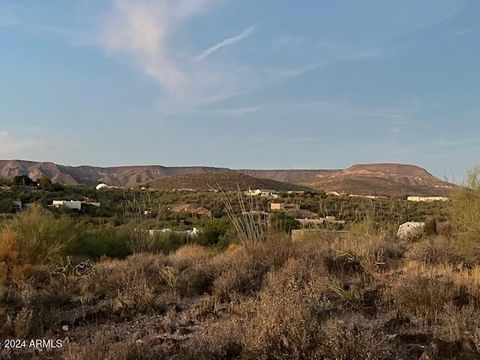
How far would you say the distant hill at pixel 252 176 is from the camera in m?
89.1

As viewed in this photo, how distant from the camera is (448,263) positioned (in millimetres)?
14898

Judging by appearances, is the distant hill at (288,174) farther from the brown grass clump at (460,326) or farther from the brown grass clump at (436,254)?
the brown grass clump at (460,326)

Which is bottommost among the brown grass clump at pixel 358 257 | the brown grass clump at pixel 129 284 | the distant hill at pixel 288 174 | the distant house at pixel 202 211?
the distant house at pixel 202 211

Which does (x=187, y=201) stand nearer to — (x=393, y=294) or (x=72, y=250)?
(x=72, y=250)

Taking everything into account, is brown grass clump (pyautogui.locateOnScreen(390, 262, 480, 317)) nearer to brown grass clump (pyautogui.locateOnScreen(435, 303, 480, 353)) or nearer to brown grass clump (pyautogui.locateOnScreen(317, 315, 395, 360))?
brown grass clump (pyautogui.locateOnScreen(435, 303, 480, 353))

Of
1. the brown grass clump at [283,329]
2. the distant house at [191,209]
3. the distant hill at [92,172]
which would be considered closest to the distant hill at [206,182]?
the distant house at [191,209]

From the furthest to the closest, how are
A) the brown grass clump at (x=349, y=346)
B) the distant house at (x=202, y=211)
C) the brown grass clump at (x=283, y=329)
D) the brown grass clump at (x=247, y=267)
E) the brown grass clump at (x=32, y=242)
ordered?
the distant house at (x=202, y=211)
the brown grass clump at (x=32, y=242)
the brown grass clump at (x=247, y=267)
the brown grass clump at (x=283, y=329)
the brown grass clump at (x=349, y=346)

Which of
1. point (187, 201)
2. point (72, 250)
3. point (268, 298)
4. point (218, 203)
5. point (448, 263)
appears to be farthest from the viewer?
point (187, 201)

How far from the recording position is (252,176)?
100 m

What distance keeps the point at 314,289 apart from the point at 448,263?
601cm

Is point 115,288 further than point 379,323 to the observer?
Yes

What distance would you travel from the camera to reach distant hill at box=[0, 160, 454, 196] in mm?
89125

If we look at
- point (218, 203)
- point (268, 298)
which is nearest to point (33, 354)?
point (268, 298)

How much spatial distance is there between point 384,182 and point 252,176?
2263 cm
